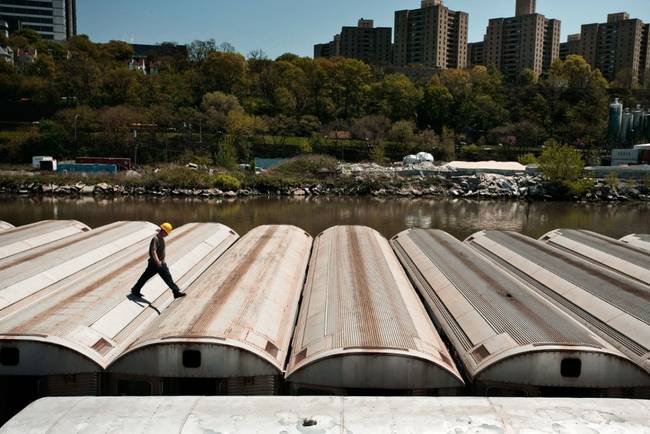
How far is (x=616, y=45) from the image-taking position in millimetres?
166250

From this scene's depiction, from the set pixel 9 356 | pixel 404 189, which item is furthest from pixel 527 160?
pixel 9 356

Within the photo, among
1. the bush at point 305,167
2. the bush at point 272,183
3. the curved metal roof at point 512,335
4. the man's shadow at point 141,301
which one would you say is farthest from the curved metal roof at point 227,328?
the bush at point 305,167

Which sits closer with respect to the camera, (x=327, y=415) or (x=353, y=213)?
(x=327, y=415)

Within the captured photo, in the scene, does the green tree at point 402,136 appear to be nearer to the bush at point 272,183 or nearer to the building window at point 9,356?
the bush at point 272,183

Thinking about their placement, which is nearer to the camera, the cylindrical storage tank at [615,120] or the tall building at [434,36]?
the cylindrical storage tank at [615,120]

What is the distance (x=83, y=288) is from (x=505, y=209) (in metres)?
42.5

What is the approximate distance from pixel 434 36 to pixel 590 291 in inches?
6561

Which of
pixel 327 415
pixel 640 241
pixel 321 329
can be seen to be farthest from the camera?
pixel 640 241

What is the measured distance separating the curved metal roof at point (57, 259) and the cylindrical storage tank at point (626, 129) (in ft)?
288

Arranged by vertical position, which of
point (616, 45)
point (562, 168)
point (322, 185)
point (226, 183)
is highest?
point (616, 45)

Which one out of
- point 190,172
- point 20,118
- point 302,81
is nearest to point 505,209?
point 190,172

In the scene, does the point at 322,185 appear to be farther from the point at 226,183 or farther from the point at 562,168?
the point at 562,168

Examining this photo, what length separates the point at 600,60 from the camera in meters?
171

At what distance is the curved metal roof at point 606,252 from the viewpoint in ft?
49.0
